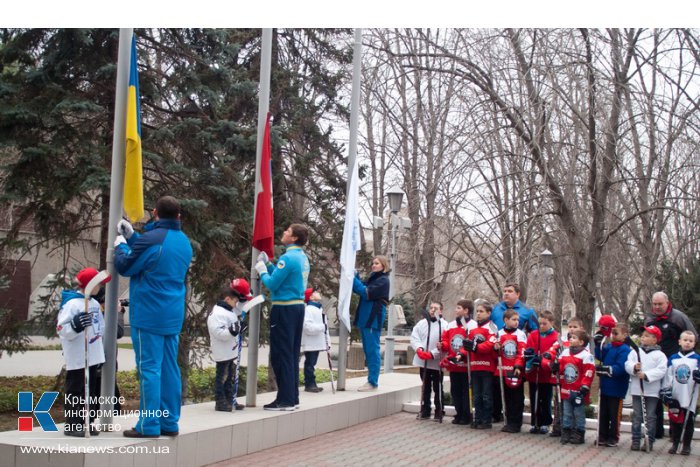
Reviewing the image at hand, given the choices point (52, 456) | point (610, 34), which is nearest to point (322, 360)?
point (610, 34)

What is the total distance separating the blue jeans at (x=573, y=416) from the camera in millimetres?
10422

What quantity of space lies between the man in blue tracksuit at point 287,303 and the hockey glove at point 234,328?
388 millimetres

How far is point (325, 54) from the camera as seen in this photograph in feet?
65.7

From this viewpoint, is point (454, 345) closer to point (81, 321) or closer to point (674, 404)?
point (674, 404)

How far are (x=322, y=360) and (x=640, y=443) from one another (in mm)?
20185

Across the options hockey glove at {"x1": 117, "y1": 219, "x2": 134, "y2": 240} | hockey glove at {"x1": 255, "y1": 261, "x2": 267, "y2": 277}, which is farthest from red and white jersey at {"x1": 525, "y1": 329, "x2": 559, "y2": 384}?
hockey glove at {"x1": 117, "y1": 219, "x2": 134, "y2": 240}

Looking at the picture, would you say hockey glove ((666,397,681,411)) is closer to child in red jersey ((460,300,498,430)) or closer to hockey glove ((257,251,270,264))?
child in red jersey ((460,300,498,430))

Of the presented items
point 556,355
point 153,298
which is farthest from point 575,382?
point 153,298

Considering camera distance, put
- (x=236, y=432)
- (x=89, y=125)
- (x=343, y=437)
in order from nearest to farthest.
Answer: (x=236, y=432) → (x=343, y=437) → (x=89, y=125)

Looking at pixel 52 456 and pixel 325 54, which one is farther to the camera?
pixel 325 54

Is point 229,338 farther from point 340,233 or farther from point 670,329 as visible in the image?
point 340,233

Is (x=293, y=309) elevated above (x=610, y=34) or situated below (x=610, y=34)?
below

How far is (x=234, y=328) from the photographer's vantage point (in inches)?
357

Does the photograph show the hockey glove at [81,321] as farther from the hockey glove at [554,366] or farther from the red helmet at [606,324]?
the red helmet at [606,324]
